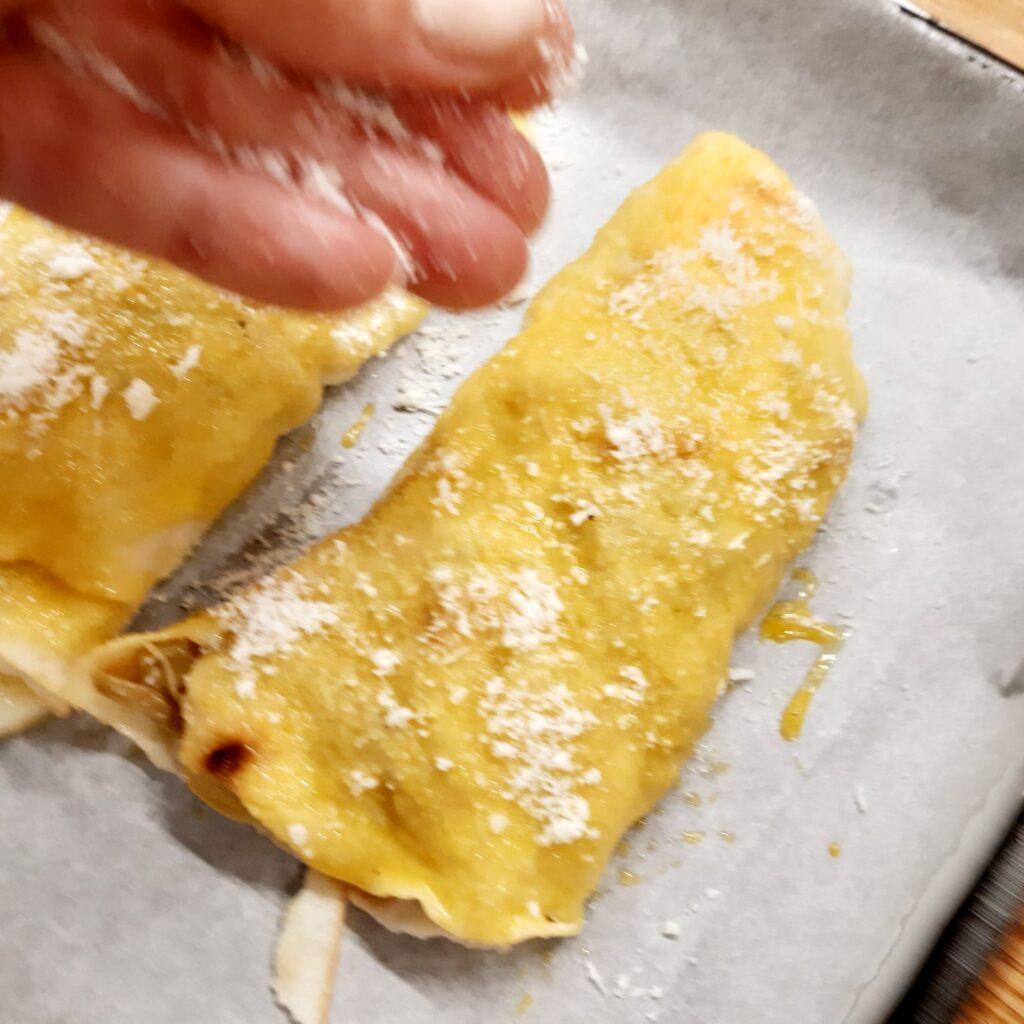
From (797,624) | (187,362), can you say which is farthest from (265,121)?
(797,624)

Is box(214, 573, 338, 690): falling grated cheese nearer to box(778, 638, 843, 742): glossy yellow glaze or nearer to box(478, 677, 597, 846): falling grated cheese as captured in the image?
box(478, 677, 597, 846): falling grated cheese

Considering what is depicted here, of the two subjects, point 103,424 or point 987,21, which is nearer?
point 103,424

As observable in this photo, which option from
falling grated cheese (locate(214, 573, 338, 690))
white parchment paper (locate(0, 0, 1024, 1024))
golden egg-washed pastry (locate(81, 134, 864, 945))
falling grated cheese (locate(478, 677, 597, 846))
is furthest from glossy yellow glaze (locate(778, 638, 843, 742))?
falling grated cheese (locate(214, 573, 338, 690))

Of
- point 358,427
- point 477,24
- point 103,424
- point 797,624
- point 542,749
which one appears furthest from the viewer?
point 358,427

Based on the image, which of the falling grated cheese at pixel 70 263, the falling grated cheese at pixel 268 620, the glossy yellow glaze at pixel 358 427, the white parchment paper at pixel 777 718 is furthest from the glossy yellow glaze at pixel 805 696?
the falling grated cheese at pixel 70 263

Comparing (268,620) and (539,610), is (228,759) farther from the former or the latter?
(539,610)
